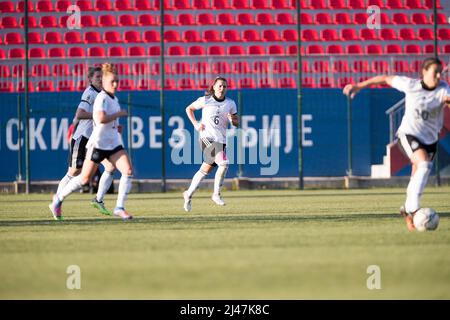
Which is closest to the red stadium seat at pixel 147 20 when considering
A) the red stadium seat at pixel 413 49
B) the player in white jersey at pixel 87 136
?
the red stadium seat at pixel 413 49

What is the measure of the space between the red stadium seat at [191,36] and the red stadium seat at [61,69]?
13.0ft

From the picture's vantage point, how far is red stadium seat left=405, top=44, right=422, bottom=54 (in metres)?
29.4

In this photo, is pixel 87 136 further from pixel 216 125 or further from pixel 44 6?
pixel 44 6

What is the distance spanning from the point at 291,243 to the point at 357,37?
20135mm

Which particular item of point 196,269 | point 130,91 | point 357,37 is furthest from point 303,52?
point 196,269

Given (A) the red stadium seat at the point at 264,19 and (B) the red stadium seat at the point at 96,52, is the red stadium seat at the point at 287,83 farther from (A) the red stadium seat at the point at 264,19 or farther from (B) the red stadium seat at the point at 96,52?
(B) the red stadium seat at the point at 96,52

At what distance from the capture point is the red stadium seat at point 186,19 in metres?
29.3

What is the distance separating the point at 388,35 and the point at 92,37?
862 cm

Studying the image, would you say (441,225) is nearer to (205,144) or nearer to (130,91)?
(205,144)

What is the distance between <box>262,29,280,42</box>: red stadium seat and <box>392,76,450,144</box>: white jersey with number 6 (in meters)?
17.6

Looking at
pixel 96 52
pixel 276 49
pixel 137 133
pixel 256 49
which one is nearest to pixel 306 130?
pixel 137 133

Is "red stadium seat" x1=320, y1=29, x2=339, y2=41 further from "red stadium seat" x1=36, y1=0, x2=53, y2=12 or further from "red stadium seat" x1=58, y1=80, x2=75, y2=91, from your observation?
"red stadium seat" x1=36, y1=0, x2=53, y2=12

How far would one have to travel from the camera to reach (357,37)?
29.4 m

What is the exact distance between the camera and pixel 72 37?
1169 inches
